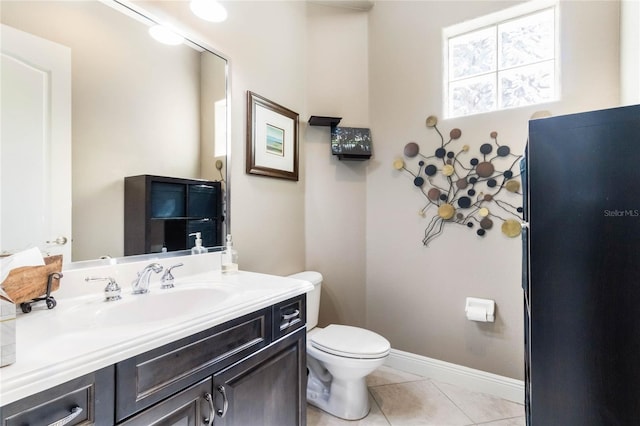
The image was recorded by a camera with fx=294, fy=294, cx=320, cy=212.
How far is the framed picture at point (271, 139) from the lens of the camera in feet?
5.83

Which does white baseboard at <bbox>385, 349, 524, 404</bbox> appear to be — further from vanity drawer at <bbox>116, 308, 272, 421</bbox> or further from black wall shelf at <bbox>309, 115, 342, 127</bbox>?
black wall shelf at <bbox>309, 115, 342, 127</bbox>

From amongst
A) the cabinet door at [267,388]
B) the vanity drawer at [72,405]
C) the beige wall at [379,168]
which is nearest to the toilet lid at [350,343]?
the cabinet door at [267,388]

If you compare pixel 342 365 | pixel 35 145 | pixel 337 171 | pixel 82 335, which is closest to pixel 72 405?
pixel 82 335

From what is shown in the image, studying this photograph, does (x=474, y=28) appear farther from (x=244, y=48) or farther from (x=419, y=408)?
(x=419, y=408)

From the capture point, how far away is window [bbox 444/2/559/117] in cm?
185

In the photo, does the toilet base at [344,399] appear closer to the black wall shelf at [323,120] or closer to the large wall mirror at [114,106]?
the large wall mirror at [114,106]

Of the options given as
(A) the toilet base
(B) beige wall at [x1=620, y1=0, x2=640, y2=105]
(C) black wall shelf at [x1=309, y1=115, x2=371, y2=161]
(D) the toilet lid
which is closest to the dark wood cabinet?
(D) the toilet lid

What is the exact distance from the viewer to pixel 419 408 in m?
1.81

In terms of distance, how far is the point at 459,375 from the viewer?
203 cm

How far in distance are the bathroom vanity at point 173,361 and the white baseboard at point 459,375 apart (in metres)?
1.22

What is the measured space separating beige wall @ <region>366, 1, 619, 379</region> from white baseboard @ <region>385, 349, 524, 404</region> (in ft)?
0.14

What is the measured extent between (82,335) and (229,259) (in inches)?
33.4

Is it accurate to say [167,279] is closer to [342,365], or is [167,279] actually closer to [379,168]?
[342,365]

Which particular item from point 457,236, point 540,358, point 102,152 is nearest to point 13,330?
point 102,152
